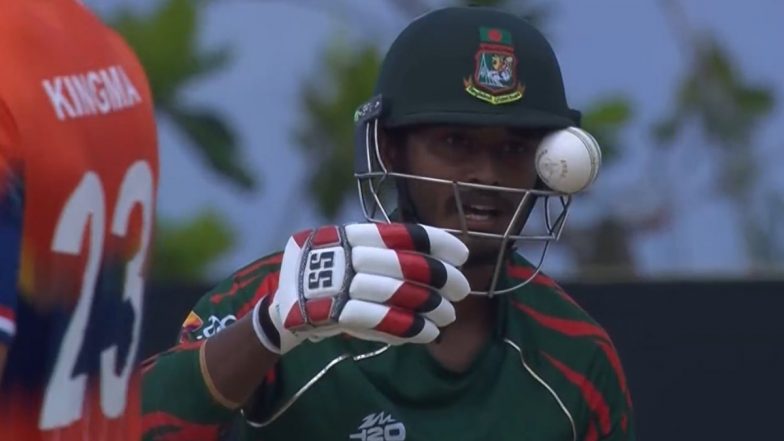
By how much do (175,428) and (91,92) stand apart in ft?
2.16

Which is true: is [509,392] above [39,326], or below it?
below

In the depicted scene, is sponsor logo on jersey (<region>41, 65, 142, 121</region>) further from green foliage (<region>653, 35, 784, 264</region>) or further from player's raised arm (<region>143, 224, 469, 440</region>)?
green foliage (<region>653, 35, 784, 264</region>)

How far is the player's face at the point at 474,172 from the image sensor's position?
235 centimetres

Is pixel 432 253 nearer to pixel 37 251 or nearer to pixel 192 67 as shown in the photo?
pixel 37 251

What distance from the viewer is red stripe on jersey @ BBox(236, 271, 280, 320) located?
2.36 meters

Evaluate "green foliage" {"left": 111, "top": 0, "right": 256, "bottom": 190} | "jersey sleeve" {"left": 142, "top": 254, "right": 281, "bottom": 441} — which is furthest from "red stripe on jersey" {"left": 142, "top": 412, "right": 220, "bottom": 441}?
"green foliage" {"left": 111, "top": 0, "right": 256, "bottom": 190}

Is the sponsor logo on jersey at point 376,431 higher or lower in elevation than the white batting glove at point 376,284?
lower

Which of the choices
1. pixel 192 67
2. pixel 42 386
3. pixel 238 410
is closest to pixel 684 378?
pixel 238 410

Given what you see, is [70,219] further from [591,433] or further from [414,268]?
[591,433]

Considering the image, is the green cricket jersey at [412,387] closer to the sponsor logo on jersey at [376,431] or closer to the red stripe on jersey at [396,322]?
the sponsor logo on jersey at [376,431]

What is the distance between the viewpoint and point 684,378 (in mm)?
3338

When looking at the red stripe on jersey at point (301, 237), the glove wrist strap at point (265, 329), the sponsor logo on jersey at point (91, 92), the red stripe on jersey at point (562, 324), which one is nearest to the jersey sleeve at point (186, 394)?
the glove wrist strap at point (265, 329)

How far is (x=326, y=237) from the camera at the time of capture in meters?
2.01

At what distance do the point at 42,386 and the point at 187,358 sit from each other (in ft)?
2.07
